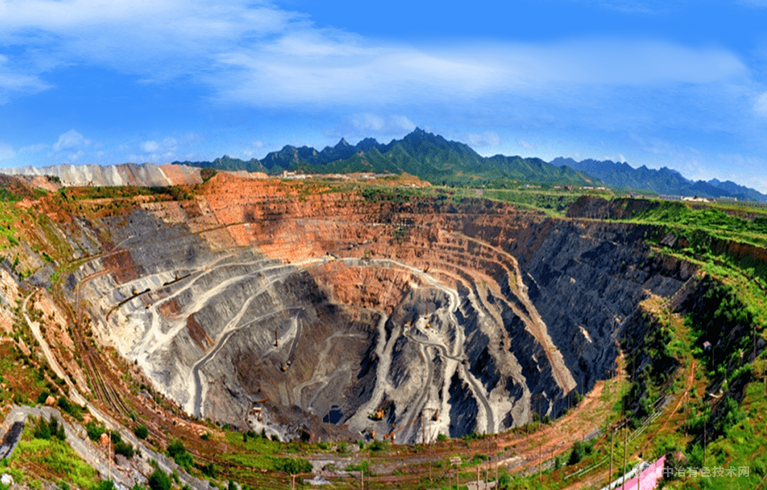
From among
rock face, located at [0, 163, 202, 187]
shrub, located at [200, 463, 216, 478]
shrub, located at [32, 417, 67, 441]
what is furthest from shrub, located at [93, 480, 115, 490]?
rock face, located at [0, 163, 202, 187]

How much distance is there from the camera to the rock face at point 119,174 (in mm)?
87562

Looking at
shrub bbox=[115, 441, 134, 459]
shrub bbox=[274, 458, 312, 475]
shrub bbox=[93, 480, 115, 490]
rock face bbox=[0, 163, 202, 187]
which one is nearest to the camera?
shrub bbox=[93, 480, 115, 490]

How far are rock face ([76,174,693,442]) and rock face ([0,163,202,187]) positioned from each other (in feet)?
32.4

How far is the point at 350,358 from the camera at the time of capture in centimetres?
7888

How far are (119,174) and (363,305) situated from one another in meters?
50.8

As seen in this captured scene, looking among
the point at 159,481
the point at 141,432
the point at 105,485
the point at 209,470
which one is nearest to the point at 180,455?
the point at 209,470

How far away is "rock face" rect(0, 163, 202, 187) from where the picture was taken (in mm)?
87562

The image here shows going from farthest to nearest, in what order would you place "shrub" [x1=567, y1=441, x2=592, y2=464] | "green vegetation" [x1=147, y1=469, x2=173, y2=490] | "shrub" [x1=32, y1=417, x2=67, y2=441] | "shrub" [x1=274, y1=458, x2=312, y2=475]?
"shrub" [x1=274, y1=458, x2=312, y2=475]
"shrub" [x1=567, y1=441, x2=592, y2=464]
"green vegetation" [x1=147, y1=469, x2=173, y2=490]
"shrub" [x1=32, y1=417, x2=67, y2=441]

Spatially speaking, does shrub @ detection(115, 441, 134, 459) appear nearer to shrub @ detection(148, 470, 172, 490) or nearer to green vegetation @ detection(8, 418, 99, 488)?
shrub @ detection(148, 470, 172, 490)

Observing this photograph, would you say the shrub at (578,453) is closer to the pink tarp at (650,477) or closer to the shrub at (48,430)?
the pink tarp at (650,477)

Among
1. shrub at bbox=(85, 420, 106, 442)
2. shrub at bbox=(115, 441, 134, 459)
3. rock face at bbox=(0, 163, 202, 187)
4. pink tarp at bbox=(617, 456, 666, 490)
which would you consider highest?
rock face at bbox=(0, 163, 202, 187)

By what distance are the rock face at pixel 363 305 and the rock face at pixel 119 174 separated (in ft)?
32.4

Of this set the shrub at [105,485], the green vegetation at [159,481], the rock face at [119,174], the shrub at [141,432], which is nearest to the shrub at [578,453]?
the green vegetation at [159,481]

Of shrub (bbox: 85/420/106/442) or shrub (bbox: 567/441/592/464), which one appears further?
shrub (bbox: 567/441/592/464)
